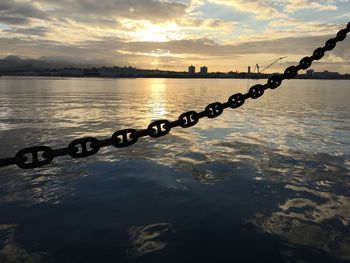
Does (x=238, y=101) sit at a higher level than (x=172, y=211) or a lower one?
higher

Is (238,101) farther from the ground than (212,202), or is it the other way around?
(238,101)

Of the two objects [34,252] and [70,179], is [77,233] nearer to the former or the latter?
[34,252]

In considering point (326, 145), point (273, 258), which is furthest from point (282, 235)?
point (326, 145)

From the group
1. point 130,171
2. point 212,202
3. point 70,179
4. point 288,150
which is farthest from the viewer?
point 288,150

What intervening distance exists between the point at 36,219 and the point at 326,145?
29.7 feet

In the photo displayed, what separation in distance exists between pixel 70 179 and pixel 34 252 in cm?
302

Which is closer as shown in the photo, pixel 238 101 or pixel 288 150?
pixel 238 101

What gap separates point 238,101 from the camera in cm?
467

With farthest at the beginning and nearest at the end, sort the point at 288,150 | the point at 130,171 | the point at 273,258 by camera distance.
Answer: the point at 288,150 < the point at 130,171 < the point at 273,258

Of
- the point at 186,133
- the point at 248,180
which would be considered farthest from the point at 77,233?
the point at 186,133

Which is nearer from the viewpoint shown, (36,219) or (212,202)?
(36,219)

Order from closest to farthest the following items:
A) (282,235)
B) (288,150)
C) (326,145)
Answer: (282,235) → (288,150) → (326,145)

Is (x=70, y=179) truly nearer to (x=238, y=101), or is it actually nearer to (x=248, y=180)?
(x=248, y=180)

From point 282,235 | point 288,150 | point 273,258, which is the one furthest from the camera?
point 288,150
